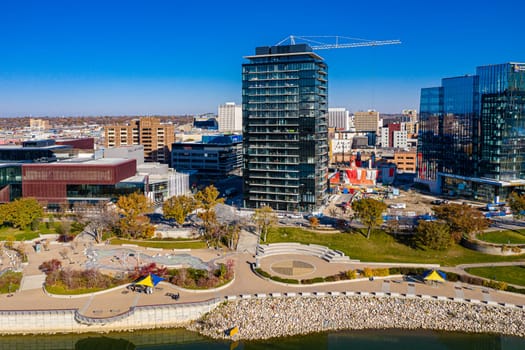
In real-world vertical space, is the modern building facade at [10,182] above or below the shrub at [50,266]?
above

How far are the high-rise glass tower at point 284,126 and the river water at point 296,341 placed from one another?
36.0 meters

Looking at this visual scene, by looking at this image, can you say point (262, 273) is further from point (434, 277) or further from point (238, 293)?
point (434, 277)

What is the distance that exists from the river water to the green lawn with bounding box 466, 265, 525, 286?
32.0 ft

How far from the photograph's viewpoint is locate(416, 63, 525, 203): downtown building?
255ft

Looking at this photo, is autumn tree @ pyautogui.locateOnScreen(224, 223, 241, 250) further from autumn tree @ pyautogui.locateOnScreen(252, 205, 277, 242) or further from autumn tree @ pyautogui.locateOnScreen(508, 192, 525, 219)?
autumn tree @ pyautogui.locateOnScreen(508, 192, 525, 219)

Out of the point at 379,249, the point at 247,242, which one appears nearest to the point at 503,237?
the point at 379,249

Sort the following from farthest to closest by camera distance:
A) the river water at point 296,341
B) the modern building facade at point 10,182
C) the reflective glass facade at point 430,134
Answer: the reflective glass facade at point 430,134 < the modern building facade at point 10,182 < the river water at point 296,341

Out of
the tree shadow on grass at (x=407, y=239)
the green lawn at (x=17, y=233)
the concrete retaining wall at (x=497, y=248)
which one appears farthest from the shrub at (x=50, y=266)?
the concrete retaining wall at (x=497, y=248)

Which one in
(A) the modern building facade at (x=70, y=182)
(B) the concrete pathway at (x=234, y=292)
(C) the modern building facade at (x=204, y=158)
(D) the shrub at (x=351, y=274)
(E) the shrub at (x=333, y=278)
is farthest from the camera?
(C) the modern building facade at (x=204, y=158)

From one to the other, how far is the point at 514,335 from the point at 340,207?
142 feet

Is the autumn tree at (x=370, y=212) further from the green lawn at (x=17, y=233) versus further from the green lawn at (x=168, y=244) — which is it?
the green lawn at (x=17, y=233)

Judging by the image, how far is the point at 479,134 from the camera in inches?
3241

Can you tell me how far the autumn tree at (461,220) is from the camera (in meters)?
56.2

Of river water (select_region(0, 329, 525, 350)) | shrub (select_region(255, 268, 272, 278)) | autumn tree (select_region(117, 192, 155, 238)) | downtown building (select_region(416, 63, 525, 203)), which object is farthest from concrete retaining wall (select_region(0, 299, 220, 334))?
downtown building (select_region(416, 63, 525, 203))
